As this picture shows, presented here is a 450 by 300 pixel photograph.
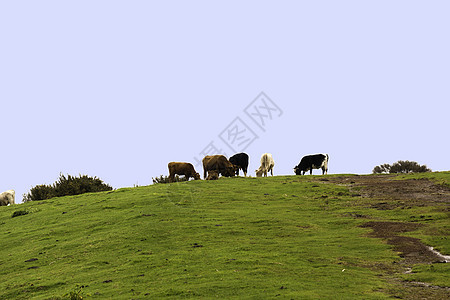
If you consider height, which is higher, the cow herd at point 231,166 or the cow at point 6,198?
the cow herd at point 231,166

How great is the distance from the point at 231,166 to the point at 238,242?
19387mm

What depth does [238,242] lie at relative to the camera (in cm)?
1786

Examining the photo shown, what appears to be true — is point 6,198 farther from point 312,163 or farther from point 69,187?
point 312,163

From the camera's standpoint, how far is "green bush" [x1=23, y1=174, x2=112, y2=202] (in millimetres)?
39562

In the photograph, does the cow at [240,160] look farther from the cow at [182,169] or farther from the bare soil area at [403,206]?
the bare soil area at [403,206]

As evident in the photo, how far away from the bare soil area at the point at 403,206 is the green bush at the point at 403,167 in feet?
52.3

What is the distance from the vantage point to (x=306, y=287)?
12.2 m

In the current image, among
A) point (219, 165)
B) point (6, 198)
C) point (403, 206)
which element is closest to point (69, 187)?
point (6, 198)

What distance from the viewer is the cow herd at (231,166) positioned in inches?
1454

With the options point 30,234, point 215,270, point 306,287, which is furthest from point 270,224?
point 30,234

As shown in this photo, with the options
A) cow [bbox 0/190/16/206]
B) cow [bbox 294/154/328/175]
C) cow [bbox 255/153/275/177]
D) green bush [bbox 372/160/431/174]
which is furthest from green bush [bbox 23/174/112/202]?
green bush [bbox 372/160/431/174]

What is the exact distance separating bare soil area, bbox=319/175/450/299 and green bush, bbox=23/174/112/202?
19.9 metres

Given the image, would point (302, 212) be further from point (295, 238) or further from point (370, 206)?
point (295, 238)

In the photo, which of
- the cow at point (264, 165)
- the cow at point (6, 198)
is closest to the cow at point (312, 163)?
the cow at point (264, 165)
